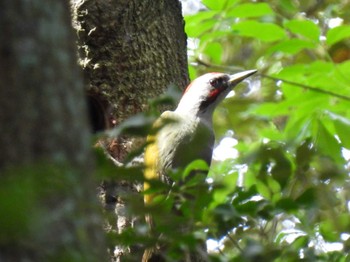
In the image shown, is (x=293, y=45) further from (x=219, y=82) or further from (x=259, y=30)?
(x=219, y=82)

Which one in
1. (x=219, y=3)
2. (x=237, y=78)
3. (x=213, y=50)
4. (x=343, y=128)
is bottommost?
(x=237, y=78)

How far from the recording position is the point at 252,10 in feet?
12.6

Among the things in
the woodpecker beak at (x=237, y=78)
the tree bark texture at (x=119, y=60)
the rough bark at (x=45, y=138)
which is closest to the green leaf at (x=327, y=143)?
the tree bark texture at (x=119, y=60)

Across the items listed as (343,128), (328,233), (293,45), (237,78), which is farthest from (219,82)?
(328,233)

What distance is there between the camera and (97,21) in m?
4.01

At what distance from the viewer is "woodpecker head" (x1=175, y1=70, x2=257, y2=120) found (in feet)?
16.1

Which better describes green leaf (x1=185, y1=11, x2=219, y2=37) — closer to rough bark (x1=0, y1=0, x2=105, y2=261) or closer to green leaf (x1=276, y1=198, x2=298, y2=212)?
green leaf (x1=276, y1=198, x2=298, y2=212)

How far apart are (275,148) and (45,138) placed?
910 mm

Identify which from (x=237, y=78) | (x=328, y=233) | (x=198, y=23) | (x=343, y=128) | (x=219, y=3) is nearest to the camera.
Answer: (x=328, y=233)

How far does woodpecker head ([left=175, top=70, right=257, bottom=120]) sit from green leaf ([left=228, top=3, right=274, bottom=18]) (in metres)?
0.94

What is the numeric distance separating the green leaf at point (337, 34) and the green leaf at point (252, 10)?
29cm

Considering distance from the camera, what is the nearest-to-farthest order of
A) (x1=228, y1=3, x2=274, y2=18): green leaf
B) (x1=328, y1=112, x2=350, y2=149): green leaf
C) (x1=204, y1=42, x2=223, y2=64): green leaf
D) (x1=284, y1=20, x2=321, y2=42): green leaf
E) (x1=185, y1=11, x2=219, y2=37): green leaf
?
(x1=328, y1=112, x2=350, y2=149): green leaf < (x1=284, y1=20, x2=321, y2=42): green leaf < (x1=228, y1=3, x2=274, y2=18): green leaf < (x1=185, y1=11, x2=219, y2=37): green leaf < (x1=204, y1=42, x2=223, y2=64): green leaf

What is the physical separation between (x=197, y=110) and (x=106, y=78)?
109 centimetres

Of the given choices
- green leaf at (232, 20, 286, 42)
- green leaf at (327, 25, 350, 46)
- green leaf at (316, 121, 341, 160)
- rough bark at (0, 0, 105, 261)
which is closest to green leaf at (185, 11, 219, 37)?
green leaf at (232, 20, 286, 42)
